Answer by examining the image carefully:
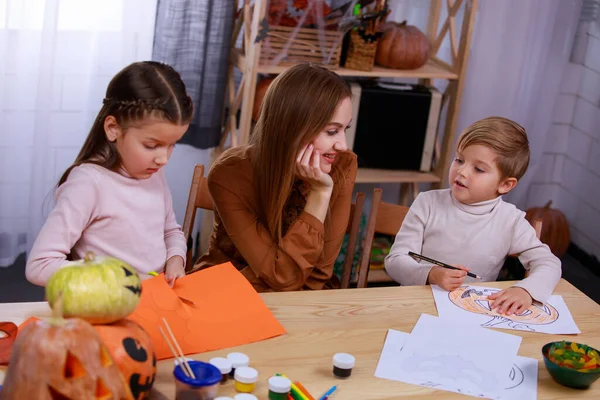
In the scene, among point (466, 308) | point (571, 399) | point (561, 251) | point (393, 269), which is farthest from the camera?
point (561, 251)

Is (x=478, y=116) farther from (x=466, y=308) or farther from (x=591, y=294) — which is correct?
(x=466, y=308)

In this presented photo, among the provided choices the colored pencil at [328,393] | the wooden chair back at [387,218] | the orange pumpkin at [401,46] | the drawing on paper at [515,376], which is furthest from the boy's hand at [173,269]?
the orange pumpkin at [401,46]

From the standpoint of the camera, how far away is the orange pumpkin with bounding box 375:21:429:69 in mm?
3000

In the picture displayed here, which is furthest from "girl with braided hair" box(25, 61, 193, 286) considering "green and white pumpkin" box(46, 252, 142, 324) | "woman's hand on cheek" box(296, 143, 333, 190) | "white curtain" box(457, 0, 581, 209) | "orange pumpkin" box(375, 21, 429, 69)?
"white curtain" box(457, 0, 581, 209)

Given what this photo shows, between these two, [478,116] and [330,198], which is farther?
[478,116]

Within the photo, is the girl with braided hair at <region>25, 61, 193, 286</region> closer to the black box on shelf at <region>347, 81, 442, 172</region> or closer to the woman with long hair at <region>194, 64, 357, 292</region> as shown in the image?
the woman with long hair at <region>194, 64, 357, 292</region>

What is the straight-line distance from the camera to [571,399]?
1.36 meters

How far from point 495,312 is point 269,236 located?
55cm

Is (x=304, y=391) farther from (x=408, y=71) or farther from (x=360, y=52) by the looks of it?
(x=408, y=71)

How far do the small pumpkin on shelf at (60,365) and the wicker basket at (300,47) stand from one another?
193cm

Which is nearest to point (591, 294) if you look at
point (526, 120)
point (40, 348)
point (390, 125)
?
point (526, 120)

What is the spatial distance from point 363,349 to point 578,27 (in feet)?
8.50

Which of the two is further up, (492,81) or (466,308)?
(492,81)

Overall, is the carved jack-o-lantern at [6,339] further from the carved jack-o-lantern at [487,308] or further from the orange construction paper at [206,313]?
the carved jack-o-lantern at [487,308]
